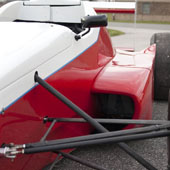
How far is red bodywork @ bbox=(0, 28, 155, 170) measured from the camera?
5.30ft

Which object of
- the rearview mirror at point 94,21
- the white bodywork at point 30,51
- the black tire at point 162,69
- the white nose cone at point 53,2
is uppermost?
the white nose cone at point 53,2

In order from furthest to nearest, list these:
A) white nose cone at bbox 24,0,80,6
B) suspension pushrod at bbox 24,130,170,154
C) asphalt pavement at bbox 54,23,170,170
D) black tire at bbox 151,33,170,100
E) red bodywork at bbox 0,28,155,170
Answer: black tire at bbox 151,33,170,100 < white nose cone at bbox 24,0,80,6 < asphalt pavement at bbox 54,23,170,170 < red bodywork at bbox 0,28,155,170 < suspension pushrod at bbox 24,130,170,154

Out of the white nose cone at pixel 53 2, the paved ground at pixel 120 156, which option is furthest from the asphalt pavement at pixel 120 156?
the white nose cone at pixel 53 2

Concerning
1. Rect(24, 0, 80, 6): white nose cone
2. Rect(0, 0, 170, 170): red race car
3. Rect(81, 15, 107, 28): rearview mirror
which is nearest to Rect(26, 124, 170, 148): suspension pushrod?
Rect(0, 0, 170, 170): red race car

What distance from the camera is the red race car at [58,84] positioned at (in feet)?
5.04

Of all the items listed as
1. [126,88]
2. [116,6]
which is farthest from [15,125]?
[116,6]

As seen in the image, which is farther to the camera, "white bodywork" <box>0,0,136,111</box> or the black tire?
the black tire

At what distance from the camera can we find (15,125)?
157 centimetres

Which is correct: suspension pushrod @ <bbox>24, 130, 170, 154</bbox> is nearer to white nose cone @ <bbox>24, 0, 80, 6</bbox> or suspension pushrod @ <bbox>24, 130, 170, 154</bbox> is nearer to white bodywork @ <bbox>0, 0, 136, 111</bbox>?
white bodywork @ <bbox>0, 0, 136, 111</bbox>

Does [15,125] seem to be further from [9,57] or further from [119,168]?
[119,168]

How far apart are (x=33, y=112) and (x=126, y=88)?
0.83 metres

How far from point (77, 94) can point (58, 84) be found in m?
0.30

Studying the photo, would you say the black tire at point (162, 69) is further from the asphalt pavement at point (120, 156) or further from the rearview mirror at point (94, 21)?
the rearview mirror at point (94, 21)

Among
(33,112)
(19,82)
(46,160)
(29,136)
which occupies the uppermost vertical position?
(19,82)
